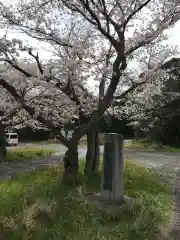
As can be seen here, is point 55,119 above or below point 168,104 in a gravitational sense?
below

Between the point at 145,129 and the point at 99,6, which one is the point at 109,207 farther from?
the point at 145,129

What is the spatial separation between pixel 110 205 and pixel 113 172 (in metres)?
0.77

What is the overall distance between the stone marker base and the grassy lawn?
116 millimetres

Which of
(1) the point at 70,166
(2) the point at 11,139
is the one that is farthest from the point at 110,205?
(2) the point at 11,139

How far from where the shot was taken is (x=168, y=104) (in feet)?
90.1

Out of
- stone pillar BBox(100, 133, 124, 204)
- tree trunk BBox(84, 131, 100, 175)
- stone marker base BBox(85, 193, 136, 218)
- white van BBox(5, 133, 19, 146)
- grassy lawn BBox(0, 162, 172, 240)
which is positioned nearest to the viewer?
grassy lawn BBox(0, 162, 172, 240)

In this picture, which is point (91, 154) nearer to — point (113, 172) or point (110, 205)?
point (113, 172)

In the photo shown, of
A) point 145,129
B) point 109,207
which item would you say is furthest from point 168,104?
point 109,207

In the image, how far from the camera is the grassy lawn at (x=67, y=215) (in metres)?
6.60

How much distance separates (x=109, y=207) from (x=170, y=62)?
22.9 m

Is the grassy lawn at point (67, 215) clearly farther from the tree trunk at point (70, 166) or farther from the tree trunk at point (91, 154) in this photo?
the tree trunk at point (91, 154)

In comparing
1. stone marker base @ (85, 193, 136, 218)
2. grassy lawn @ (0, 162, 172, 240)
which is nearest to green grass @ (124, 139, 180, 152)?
grassy lawn @ (0, 162, 172, 240)

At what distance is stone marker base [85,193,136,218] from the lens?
24.9ft

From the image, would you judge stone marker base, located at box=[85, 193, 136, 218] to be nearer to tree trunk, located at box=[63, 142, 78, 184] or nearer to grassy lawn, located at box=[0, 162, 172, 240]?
grassy lawn, located at box=[0, 162, 172, 240]
